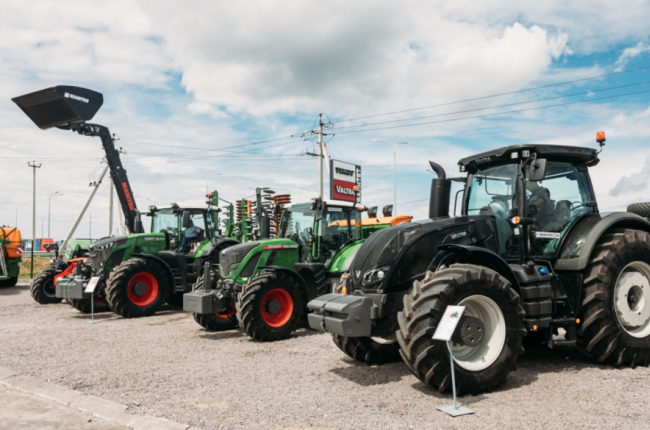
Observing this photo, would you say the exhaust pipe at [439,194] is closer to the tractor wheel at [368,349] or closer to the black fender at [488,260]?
the black fender at [488,260]

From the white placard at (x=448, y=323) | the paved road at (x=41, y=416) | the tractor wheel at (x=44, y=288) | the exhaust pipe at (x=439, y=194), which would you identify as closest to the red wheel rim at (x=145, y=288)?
the tractor wheel at (x=44, y=288)

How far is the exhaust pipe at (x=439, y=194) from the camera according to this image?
6500 mm

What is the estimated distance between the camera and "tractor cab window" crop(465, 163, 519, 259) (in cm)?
628

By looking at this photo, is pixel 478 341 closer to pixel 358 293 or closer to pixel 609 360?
pixel 358 293

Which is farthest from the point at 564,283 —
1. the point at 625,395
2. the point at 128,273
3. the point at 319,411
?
the point at 128,273

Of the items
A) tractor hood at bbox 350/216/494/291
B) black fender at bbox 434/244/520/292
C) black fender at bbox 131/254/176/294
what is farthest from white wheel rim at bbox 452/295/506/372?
black fender at bbox 131/254/176/294

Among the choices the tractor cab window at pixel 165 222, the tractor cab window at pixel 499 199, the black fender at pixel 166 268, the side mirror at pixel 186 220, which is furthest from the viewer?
the tractor cab window at pixel 165 222

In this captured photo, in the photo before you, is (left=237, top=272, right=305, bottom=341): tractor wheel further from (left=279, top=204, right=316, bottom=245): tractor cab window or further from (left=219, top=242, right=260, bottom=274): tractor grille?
(left=279, top=204, right=316, bottom=245): tractor cab window

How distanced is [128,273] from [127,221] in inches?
181

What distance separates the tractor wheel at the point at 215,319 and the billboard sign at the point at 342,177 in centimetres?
1536

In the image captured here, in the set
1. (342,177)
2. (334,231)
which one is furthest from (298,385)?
(342,177)

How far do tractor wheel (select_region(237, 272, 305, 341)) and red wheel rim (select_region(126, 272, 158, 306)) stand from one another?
A: 4463 mm

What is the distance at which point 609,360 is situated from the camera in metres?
6.13

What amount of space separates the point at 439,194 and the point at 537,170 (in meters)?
1.17
